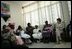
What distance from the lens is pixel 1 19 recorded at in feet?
1.60

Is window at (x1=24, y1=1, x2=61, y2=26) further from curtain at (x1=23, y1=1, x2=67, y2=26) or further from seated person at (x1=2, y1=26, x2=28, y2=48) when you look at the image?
seated person at (x1=2, y1=26, x2=28, y2=48)

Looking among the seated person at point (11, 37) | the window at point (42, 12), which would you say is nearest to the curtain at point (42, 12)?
the window at point (42, 12)

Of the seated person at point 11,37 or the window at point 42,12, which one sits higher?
the window at point 42,12

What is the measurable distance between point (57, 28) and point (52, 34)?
88 mm

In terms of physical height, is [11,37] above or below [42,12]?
below

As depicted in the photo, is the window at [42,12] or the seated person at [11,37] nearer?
the seated person at [11,37]

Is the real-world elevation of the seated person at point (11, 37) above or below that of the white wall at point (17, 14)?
below

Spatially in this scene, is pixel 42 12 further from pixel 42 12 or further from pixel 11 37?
pixel 11 37

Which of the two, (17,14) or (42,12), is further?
(42,12)

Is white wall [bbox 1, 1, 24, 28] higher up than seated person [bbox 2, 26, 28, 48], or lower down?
higher up

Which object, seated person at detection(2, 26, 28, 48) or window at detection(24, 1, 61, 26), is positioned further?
window at detection(24, 1, 61, 26)

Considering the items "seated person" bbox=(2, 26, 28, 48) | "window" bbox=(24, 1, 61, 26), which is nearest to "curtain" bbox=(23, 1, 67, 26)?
"window" bbox=(24, 1, 61, 26)

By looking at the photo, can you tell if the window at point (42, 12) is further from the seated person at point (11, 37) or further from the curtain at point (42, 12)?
the seated person at point (11, 37)

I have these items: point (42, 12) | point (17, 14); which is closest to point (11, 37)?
point (17, 14)
